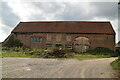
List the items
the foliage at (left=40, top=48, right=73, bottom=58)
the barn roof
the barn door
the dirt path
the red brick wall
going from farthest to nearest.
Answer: the barn roof, the red brick wall, the barn door, the foliage at (left=40, top=48, right=73, bottom=58), the dirt path

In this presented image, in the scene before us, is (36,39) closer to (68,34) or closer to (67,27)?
(68,34)

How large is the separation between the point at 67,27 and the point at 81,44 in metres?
7.26

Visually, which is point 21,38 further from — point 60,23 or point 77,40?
point 77,40

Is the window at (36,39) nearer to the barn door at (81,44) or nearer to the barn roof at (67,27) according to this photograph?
the barn roof at (67,27)

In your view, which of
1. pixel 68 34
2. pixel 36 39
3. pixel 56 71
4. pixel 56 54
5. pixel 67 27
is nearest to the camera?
pixel 56 71

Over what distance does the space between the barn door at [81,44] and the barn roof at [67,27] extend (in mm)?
2748

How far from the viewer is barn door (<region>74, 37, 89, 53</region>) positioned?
4631cm

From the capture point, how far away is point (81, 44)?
1847 inches

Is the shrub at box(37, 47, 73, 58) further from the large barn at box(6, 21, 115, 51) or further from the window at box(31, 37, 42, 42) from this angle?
the window at box(31, 37, 42, 42)

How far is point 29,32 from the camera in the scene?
167ft

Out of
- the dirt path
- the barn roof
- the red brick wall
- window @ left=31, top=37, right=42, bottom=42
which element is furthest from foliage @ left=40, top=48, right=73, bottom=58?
window @ left=31, top=37, right=42, bottom=42

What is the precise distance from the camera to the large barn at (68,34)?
4691 cm

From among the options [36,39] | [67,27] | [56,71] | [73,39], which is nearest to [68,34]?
[73,39]

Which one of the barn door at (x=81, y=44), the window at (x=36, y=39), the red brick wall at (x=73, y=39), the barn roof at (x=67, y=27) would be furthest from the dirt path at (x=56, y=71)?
the window at (x=36, y=39)
